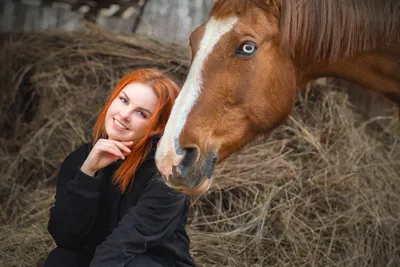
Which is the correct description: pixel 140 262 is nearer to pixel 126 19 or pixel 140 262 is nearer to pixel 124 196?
pixel 124 196

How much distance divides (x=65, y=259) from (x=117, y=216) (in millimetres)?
253

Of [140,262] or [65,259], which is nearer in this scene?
[140,262]

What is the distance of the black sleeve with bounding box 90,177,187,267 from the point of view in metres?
2.09

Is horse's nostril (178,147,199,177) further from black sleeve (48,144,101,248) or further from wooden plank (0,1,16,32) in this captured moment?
wooden plank (0,1,16,32)

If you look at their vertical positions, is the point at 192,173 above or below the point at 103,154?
above

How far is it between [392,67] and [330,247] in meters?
1.26

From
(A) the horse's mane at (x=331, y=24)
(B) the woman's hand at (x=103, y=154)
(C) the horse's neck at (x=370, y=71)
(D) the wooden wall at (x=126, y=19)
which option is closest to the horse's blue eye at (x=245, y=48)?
(A) the horse's mane at (x=331, y=24)

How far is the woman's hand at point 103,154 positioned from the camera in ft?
7.15

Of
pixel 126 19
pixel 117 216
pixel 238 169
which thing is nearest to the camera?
pixel 117 216

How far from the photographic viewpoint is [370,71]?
2332mm

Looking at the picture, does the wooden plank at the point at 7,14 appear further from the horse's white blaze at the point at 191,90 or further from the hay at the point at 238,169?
the horse's white blaze at the point at 191,90

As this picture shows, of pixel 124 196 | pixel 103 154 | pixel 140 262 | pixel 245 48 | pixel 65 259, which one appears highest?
pixel 245 48

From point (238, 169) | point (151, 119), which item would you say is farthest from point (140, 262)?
point (238, 169)

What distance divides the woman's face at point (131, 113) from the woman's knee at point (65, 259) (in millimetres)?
478
